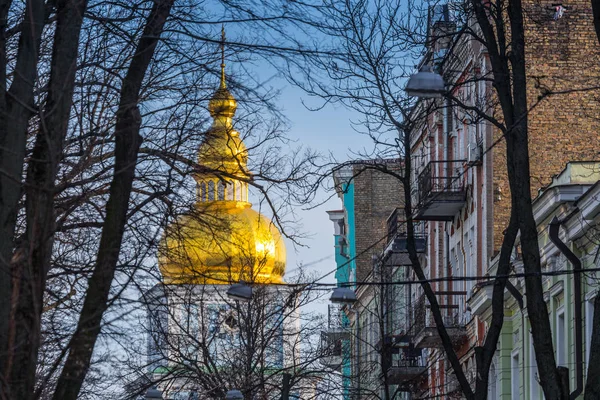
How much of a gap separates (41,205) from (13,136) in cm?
67

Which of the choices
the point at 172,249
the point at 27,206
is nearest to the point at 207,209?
the point at 172,249

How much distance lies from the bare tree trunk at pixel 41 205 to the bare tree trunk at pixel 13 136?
0.08m

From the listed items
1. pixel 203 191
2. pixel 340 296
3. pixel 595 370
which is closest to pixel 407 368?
pixel 340 296

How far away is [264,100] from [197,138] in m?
1.69

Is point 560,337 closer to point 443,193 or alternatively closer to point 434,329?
point 443,193

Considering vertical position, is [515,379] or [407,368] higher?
[407,368]

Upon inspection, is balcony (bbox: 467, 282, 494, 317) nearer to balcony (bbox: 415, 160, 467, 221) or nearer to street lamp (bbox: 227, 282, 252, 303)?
balcony (bbox: 415, 160, 467, 221)

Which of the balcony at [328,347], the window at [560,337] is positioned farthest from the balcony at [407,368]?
the window at [560,337]

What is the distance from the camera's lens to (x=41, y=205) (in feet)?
39.8

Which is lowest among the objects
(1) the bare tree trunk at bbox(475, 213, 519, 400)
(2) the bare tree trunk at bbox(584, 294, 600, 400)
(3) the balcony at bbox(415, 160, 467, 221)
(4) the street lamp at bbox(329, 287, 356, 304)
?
(2) the bare tree trunk at bbox(584, 294, 600, 400)

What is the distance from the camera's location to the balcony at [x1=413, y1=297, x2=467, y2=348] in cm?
4269

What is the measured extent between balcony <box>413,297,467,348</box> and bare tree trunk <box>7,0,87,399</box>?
2934 centimetres

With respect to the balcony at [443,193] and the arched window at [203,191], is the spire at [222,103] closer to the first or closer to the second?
the arched window at [203,191]

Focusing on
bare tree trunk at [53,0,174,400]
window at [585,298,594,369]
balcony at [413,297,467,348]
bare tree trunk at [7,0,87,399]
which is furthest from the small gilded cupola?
balcony at [413,297,467,348]
